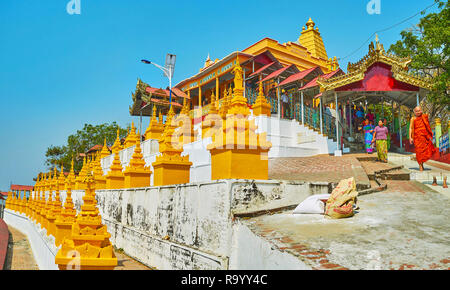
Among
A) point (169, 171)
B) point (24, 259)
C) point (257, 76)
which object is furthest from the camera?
point (257, 76)

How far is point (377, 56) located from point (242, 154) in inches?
493

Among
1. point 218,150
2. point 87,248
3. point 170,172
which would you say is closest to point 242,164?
point 218,150

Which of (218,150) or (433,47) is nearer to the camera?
(218,150)

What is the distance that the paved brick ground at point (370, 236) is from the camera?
124 inches

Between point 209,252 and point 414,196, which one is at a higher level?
point 414,196

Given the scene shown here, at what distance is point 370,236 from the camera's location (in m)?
3.96

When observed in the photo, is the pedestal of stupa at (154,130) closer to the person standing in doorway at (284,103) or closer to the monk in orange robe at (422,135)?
the person standing in doorway at (284,103)

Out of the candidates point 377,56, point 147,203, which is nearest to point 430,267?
point 147,203

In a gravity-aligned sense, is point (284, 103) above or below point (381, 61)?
below

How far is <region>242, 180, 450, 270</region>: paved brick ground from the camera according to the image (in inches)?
124

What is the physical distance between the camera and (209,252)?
534 cm

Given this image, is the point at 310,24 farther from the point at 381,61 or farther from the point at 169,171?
the point at 169,171

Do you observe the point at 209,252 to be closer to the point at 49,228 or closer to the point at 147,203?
the point at 147,203

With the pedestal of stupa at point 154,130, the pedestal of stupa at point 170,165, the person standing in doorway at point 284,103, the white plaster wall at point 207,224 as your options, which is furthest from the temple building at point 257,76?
the white plaster wall at point 207,224
